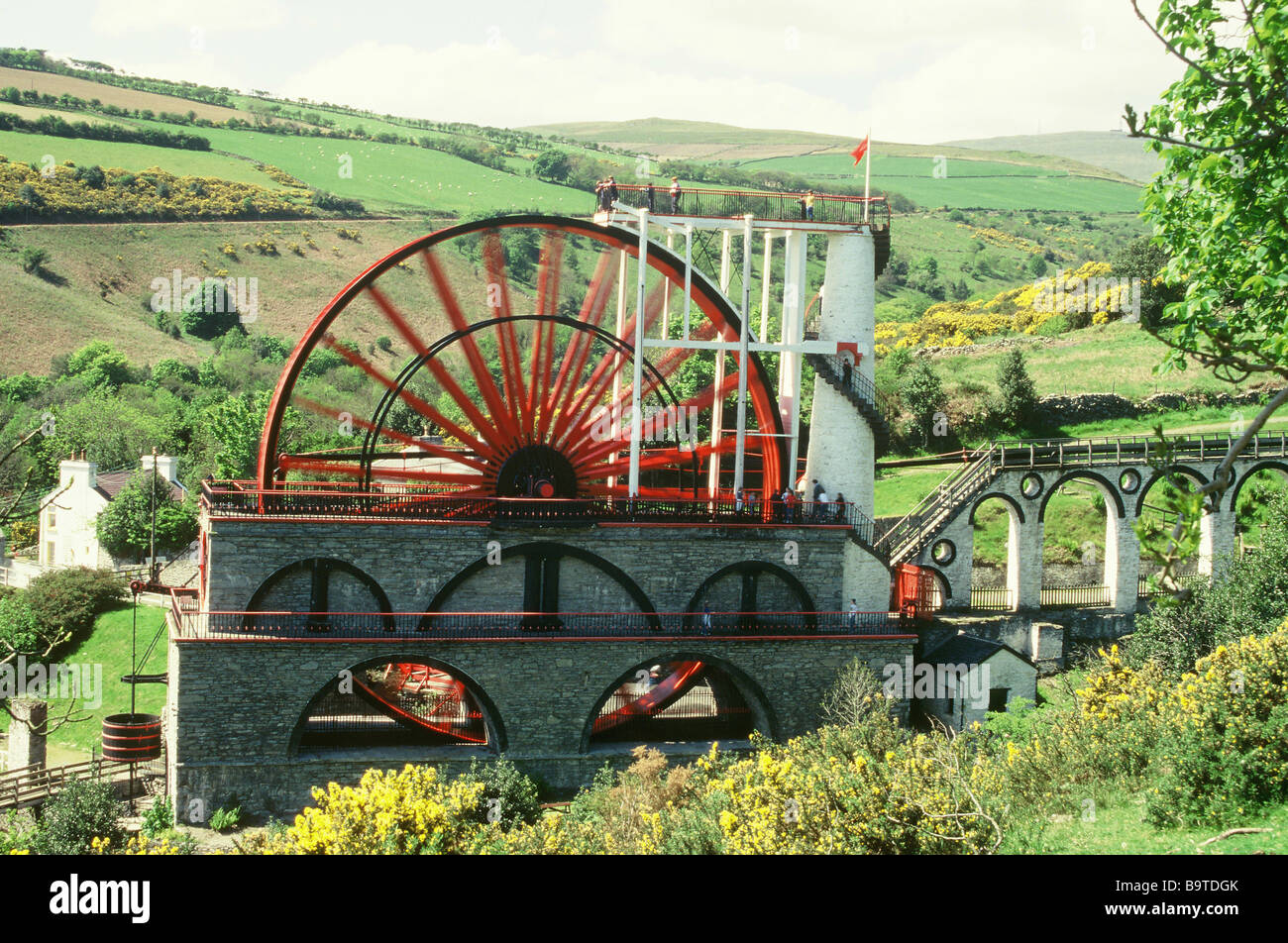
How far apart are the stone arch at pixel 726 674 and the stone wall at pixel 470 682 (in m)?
0.03

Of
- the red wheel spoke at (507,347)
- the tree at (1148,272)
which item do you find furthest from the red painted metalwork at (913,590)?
the tree at (1148,272)

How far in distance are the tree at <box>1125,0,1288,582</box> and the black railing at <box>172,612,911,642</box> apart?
42.1 feet

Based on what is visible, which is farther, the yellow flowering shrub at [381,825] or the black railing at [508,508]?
the black railing at [508,508]

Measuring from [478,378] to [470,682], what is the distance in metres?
6.43

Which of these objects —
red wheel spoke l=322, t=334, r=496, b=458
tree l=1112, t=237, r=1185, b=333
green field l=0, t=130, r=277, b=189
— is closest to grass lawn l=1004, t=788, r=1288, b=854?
red wheel spoke l=322, t=334, r=496, b=458

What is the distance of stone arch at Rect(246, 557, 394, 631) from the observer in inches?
908

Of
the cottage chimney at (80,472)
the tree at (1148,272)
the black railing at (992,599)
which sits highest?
the tree at (1148,272)

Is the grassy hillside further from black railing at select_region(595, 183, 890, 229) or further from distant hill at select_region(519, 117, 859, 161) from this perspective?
distant hill at select_region(519, 117, 859, 161)

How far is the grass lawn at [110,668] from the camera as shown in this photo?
104 ft

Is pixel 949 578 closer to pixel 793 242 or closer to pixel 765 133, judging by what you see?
pixel 793 242

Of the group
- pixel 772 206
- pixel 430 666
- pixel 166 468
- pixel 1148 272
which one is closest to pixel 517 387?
pixel 430 666

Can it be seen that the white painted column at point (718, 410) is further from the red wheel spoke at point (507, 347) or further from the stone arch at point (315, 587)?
the stone arch at point (315, 587)

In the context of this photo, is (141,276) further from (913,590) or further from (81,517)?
(913,590)

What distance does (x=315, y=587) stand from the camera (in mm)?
23344
